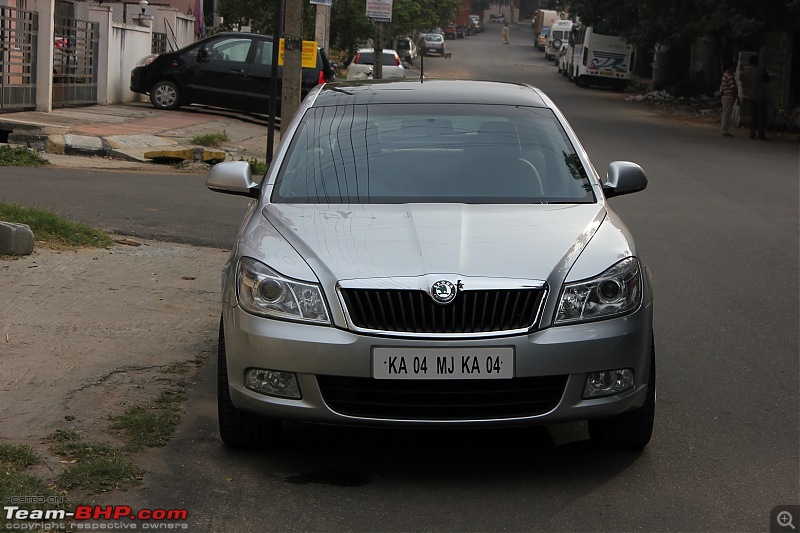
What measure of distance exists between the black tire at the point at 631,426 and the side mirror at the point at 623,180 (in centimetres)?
111

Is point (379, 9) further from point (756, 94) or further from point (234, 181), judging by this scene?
point (234, 181)

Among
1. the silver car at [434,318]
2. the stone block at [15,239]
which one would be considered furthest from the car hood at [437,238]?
the stone block at [15,239]

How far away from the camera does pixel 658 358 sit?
710 centimetres

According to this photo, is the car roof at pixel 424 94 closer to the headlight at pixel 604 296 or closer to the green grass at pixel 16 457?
the headlight at pixel 604 296

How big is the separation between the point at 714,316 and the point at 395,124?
3338mm

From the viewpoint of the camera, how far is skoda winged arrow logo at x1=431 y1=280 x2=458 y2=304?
4.52 m

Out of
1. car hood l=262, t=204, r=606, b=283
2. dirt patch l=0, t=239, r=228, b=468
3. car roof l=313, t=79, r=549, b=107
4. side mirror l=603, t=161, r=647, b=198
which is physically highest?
car roof l=313, t=79, r=549, b=107

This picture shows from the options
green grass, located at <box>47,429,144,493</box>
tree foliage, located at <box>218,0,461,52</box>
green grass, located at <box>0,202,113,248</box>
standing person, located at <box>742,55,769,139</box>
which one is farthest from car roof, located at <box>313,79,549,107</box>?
tree foliage, located at <box>218,0,461,52</box>

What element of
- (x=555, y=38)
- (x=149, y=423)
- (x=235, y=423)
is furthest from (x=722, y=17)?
(x=555, y=38)

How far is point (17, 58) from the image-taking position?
66.2ft

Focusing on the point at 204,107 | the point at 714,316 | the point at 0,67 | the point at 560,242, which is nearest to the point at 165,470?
the point at 560,242

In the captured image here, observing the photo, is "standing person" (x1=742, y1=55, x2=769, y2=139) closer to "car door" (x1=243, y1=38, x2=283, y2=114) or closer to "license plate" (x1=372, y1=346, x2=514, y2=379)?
"car door" (x1=243, y1=38, x2=283, y2=114)

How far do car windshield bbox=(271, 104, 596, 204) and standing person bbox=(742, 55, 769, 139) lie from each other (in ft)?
78.2

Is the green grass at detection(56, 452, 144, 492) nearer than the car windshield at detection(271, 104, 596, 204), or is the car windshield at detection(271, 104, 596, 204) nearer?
the green grass at detection(56, 452, 144, 492)
